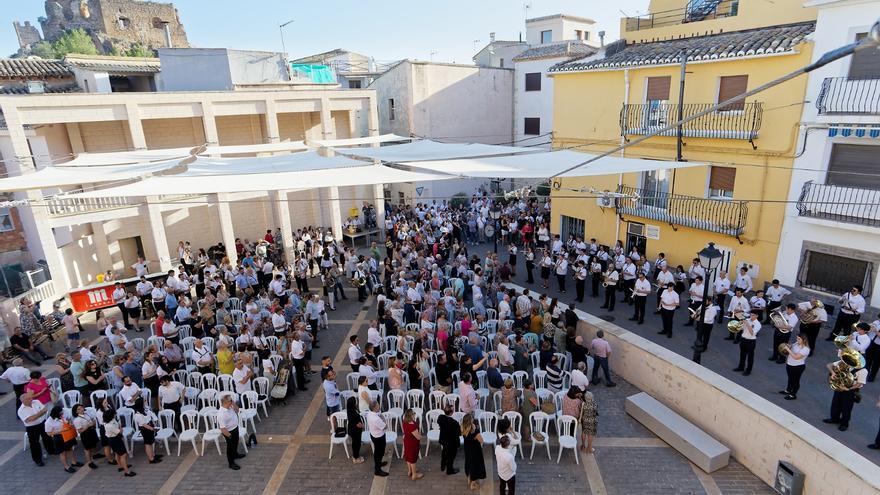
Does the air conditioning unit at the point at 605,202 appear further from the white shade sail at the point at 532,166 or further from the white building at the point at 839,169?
the white building at the point at 839,169

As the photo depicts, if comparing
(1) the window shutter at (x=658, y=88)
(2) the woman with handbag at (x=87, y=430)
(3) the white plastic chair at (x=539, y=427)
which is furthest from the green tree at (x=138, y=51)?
(3) the white plastic chair at (x=539, y=427)

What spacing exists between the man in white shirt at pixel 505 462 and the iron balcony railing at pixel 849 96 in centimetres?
1092

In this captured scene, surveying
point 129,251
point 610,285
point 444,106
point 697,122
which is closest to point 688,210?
point 697,122

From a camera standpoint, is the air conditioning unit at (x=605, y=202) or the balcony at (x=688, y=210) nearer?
the balcony at (x=688, y=210)

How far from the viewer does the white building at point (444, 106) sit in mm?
27219

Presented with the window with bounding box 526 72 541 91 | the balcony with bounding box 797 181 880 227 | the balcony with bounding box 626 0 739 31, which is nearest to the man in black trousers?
the balcony with bounding box 797 181 880 227

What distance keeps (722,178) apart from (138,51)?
43123mm

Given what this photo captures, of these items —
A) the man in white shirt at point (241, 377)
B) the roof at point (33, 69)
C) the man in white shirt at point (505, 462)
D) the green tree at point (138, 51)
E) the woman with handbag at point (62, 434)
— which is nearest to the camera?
the man in white shirt at point (505, 462)

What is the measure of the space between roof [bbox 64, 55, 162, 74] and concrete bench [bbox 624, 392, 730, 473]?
20575mm

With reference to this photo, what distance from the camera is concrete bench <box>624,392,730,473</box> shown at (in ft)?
25.4

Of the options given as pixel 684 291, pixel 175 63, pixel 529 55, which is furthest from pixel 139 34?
pixel 684 291

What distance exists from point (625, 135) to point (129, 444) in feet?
51.0

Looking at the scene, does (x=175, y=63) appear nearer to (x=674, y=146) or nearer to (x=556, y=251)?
(x=556, y=251)

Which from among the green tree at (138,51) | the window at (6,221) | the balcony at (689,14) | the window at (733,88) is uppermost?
the green tree at (138,51)
